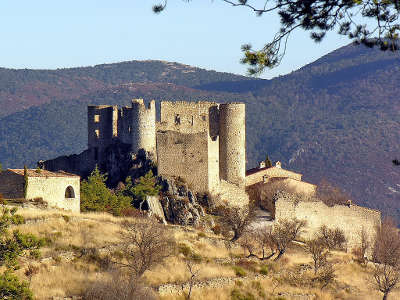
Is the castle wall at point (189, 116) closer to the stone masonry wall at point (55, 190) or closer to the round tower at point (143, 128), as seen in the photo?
the round tower at point (143, 128)

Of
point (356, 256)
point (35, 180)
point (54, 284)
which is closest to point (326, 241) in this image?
point (356, 256)

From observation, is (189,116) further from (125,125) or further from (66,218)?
(66,218)

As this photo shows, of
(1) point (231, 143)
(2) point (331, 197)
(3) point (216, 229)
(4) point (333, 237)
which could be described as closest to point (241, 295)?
(3) point (216, 229)

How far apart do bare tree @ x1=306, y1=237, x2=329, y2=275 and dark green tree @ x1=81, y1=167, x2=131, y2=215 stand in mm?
9382

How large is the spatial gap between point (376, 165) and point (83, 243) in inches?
3915

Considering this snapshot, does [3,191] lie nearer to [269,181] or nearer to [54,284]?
[54,284]

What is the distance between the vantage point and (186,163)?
50812 mm

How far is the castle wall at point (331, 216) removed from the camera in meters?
52.1

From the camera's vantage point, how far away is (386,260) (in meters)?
48.1

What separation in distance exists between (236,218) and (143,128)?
905cm

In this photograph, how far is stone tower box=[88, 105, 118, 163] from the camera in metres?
55.4

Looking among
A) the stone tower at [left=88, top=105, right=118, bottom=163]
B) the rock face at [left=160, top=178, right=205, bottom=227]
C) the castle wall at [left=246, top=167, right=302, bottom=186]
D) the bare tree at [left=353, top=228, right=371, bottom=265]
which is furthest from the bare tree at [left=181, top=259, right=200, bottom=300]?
the castle wall at [left=246, top=167, right=302, bottom=186]

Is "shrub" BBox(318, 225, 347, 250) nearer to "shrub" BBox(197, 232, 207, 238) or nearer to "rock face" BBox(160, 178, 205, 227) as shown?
"rock face" BBox(160, 178, 205, 227)

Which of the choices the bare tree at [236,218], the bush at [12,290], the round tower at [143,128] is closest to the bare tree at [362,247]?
the bare tree at [236,218]
